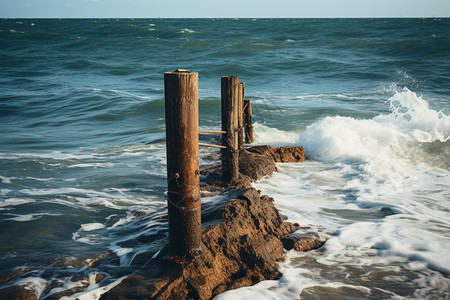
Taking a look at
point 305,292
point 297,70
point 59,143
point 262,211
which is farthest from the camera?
point 297,70

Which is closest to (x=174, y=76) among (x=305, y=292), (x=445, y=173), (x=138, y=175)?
(x=305, y=292)

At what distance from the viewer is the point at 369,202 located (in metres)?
6.13

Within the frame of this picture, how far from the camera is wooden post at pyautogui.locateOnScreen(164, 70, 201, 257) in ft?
10.1

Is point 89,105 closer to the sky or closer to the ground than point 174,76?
closer to the ground

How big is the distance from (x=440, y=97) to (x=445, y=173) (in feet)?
31.1

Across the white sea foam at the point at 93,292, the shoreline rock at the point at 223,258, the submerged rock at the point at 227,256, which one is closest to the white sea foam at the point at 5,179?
the shoreline rock at the point at 223,258

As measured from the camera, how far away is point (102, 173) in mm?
7418

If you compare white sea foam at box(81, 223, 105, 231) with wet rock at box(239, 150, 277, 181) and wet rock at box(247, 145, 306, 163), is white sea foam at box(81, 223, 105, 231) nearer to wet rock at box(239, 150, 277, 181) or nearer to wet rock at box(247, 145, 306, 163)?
wet rock at box(239, 150, 277, 181)

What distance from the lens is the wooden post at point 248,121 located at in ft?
26.4

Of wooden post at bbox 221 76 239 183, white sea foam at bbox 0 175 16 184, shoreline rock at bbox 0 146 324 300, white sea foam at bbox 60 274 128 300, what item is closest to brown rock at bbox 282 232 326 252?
shoreline rock at bbox 0 146 324 300

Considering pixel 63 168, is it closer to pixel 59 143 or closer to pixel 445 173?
pixel 59 143

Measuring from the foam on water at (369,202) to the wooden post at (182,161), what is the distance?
0.60 meters

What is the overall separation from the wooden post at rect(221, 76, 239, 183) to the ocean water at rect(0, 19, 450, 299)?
0.94 metres

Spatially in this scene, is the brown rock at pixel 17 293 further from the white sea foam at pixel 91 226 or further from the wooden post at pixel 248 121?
the wooden post at pixel 248 121
